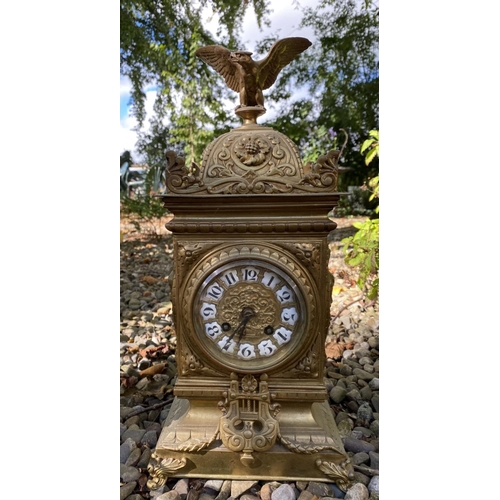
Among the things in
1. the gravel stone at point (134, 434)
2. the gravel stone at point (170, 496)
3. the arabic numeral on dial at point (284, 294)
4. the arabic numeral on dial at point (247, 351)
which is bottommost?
the gravel stone at point (170, 496)

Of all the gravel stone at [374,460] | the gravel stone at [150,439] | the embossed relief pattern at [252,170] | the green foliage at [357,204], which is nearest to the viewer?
the embossed relief pattern at [252,170]

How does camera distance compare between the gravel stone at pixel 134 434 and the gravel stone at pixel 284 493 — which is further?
the gravel stone at pixel 134 434

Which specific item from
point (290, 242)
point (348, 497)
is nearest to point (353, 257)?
point (290, 242)

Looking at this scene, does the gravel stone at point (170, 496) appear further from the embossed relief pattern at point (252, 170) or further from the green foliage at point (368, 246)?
the green foliage at point (368, 246)

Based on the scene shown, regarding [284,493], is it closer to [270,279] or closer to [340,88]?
[270,279]

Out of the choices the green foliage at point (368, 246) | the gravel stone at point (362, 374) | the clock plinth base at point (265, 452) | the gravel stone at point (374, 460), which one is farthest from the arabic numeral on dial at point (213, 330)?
the green foliage at point (368, 246)
